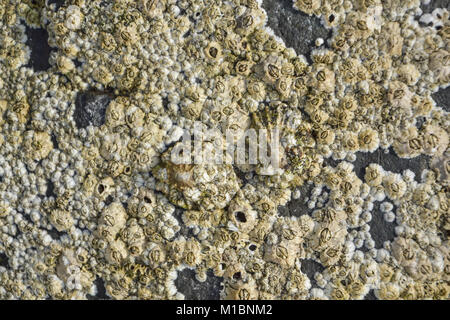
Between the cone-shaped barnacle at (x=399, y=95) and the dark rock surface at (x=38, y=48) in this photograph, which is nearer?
the cone-shaped barnacle at (x=399, y=95)

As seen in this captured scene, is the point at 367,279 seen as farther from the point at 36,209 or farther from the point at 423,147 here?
the point at 36,209

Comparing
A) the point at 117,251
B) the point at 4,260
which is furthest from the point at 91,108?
the point at 4,260

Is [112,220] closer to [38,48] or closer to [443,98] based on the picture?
[38,48]

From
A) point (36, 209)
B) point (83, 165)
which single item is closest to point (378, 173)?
point (83, 165)

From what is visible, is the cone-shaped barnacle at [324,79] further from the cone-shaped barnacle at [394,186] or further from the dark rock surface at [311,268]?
the dark rock surface at [311,268]

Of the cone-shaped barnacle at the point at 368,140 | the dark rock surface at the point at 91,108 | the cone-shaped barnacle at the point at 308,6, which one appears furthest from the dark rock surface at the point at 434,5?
the dark rock surface at the point at 91,108
